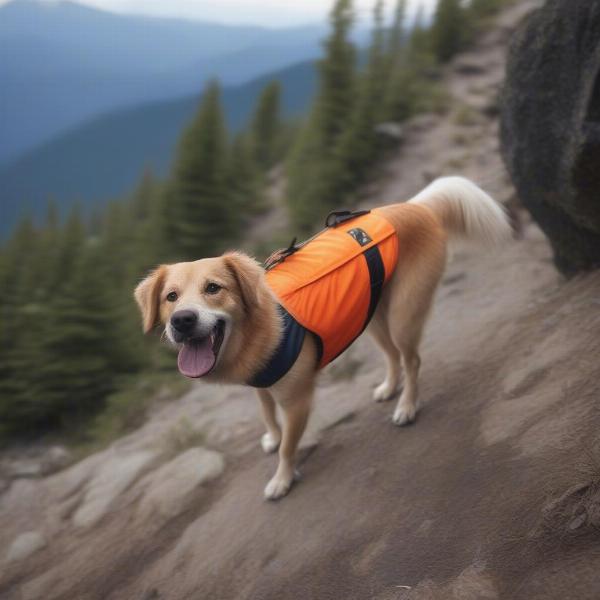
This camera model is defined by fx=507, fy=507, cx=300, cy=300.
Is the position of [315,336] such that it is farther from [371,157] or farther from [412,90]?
[412,90]

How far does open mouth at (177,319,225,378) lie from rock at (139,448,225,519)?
73.8 inches

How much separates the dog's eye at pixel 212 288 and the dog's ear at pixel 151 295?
0.42 m

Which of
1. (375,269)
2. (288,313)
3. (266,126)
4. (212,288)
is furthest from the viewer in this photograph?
(266,126)

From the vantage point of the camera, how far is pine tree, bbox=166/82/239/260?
20.1 m

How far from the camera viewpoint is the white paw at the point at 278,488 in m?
4.21

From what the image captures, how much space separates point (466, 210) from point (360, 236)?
3.92 ft

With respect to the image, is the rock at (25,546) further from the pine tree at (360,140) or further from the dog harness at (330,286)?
the pine tree at (360,140)

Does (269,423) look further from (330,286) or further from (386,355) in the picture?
(330,286)

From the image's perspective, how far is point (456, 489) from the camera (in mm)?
3299

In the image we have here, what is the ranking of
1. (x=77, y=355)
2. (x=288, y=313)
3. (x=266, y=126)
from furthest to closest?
(x=266, y=126)
(x=77, y=355)
(x=288, y=313)

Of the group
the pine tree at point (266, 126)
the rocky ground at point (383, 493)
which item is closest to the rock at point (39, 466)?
the rocky ground at point (383, 493)

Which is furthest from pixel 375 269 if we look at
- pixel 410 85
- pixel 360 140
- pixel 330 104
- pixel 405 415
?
pixel 410 85

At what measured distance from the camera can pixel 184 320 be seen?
3.21m

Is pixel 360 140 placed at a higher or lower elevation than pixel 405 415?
lower
